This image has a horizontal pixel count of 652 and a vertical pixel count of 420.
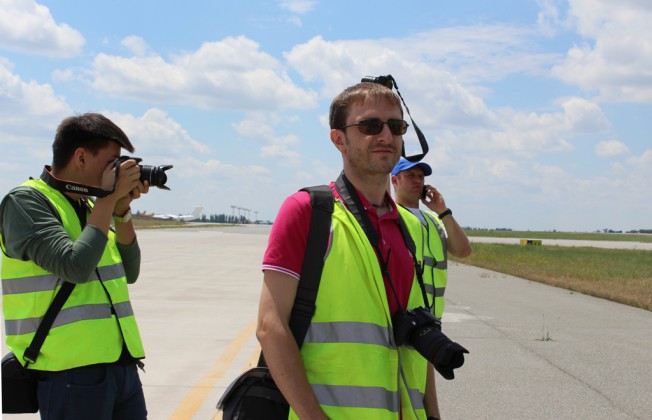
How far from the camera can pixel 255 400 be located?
2281 mm

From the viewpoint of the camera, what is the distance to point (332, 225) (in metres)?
2.27

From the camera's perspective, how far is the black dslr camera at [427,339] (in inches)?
87.9

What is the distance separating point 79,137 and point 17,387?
99cm

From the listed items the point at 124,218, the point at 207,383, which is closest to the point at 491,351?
the point at 207,383

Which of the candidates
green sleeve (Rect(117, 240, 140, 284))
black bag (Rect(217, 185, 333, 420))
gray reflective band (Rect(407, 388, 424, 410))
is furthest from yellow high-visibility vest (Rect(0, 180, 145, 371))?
gray reflective band (Rect(407, 388, 424, 410))

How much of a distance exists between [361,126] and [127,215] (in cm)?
124

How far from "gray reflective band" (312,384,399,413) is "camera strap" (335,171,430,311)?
30cm

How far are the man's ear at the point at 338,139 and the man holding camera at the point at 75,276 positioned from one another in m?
0.84

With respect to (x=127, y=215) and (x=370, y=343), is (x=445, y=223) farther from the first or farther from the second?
(x=370, y=343)

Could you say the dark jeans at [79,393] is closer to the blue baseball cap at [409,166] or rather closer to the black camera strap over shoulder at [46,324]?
the black camera strap over shoulder at [46,324]

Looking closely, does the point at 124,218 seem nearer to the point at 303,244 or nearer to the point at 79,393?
the point at 79,393

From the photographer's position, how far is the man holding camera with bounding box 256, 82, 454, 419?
2168 mm

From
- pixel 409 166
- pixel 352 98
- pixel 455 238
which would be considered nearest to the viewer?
pixel 352 98

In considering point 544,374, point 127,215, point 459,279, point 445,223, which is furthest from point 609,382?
point 459,279
